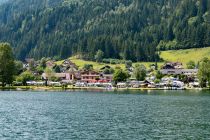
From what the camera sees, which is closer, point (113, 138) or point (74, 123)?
point (113, 138)

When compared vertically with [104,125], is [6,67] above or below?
above

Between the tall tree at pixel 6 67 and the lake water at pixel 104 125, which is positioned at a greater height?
the tall tree at pixel 6 67

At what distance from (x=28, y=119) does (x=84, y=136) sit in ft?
61.8

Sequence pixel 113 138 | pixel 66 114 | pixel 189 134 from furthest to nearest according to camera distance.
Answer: pixel 66 114 < pixel 189 134 < pixel 113 138

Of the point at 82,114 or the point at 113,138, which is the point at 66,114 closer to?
the point at 82,114

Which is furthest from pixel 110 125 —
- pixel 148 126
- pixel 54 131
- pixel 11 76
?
pixel 11 76

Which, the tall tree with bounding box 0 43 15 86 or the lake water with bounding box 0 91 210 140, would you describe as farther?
the tall tree with bounding box 0 43 15 86

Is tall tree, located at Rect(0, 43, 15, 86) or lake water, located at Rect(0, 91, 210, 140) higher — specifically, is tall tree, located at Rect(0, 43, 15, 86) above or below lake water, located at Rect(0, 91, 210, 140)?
above

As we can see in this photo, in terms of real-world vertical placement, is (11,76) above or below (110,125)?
above

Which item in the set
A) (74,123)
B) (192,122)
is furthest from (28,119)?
(192,122)

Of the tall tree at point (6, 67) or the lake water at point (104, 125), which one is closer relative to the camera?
the lake water at point (104, 125)

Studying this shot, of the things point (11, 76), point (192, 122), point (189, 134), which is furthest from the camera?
point (11, 76)

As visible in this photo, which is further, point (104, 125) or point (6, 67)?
point (6, 67)

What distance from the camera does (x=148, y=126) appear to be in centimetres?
6134
